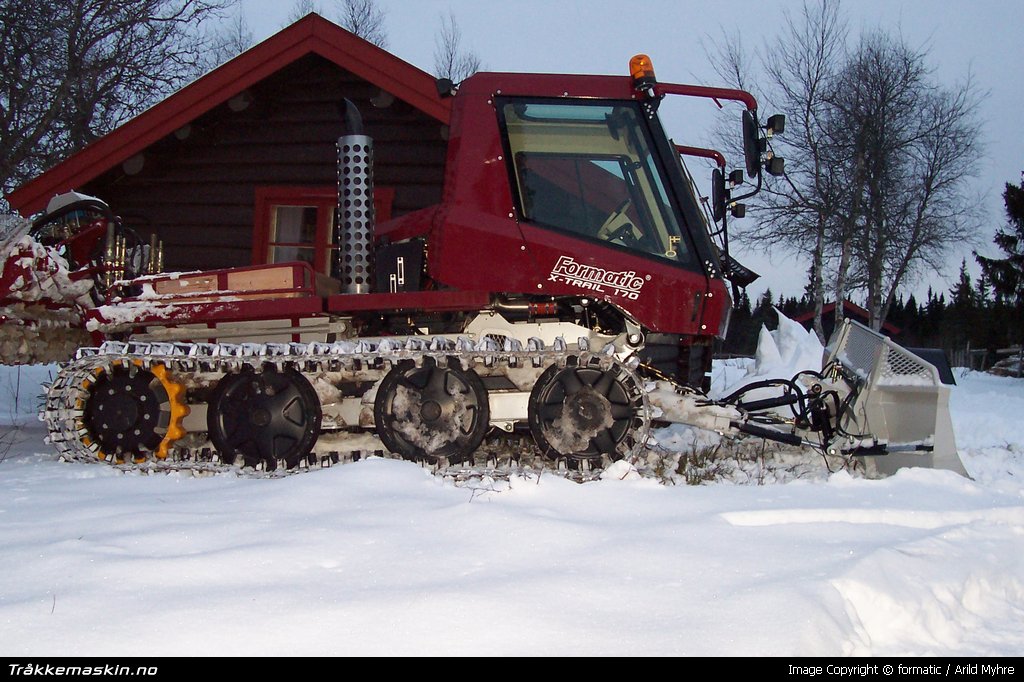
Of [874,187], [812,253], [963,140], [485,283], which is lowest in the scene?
[485,283]

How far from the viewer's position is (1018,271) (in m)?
34.6

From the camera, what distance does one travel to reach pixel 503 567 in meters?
3.40

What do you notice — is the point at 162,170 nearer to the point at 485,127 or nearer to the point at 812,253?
the point at 485,127

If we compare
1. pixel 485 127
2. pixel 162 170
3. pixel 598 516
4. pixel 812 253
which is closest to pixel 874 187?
pixel 812 253

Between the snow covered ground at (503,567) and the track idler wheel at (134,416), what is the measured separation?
64 cm

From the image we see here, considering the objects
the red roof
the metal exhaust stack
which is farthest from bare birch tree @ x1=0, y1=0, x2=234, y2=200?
the metal exhaust stack

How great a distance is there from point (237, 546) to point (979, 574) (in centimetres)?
288

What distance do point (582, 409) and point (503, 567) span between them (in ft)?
7.01

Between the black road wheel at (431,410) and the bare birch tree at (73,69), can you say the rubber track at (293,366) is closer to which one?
the black road wheel at (431,410)

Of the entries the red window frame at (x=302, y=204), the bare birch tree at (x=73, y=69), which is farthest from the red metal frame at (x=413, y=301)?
the bare birch tree at (x=73, y=69)

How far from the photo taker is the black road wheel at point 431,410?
552cm

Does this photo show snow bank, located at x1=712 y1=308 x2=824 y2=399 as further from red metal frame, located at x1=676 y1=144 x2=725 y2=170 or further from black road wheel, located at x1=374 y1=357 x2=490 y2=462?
black road wheel, located at x1=374 y1=357 x2=490 y2=462

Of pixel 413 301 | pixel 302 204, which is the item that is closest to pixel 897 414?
pixel 413 301

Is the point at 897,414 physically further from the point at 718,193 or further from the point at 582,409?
the point at 582,409
